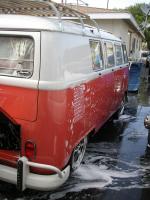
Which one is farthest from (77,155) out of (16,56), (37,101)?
(16,56)

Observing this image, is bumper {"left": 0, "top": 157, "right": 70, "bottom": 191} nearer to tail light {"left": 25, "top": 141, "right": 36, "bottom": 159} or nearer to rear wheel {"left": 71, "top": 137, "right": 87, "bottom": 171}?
tail light {"left": 25, "top": 141, "right": 36, "bottom": 159}

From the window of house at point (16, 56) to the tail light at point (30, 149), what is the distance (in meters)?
0.76

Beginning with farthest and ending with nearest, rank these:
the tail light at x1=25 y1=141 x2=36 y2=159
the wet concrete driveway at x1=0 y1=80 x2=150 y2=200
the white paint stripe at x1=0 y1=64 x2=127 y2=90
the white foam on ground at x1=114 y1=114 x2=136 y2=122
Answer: the white foam on ground at x1=114 y1=114 x2=136 y2=122 → the wet concrete driveway at x1=0 y1=80 x2=150 y2=200 → the tail light at x1=25 y1=141 x2=36 y2=159 → the white paint stripe at x1=0 y1=64 x2=127 y2=90

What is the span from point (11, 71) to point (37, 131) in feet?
2.53

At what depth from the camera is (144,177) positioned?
205 inches

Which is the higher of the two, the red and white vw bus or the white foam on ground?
the red and white vw bus

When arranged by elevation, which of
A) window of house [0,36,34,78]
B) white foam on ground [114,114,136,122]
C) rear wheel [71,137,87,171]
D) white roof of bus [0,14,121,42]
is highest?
white roof of bus [0,14,121,42]

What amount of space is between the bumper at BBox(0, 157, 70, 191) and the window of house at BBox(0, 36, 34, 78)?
3.23 ft

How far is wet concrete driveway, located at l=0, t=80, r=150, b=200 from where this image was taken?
14.6 feet

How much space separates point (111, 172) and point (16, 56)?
2.58 metres

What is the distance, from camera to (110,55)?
21.9 ft

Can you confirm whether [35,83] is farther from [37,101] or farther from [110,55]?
[110,55]

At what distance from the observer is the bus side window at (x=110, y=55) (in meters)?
6.32

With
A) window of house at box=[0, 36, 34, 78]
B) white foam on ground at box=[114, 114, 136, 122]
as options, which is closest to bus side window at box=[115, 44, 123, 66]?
white foam on ground at box=[114, 114, 136, 122]
